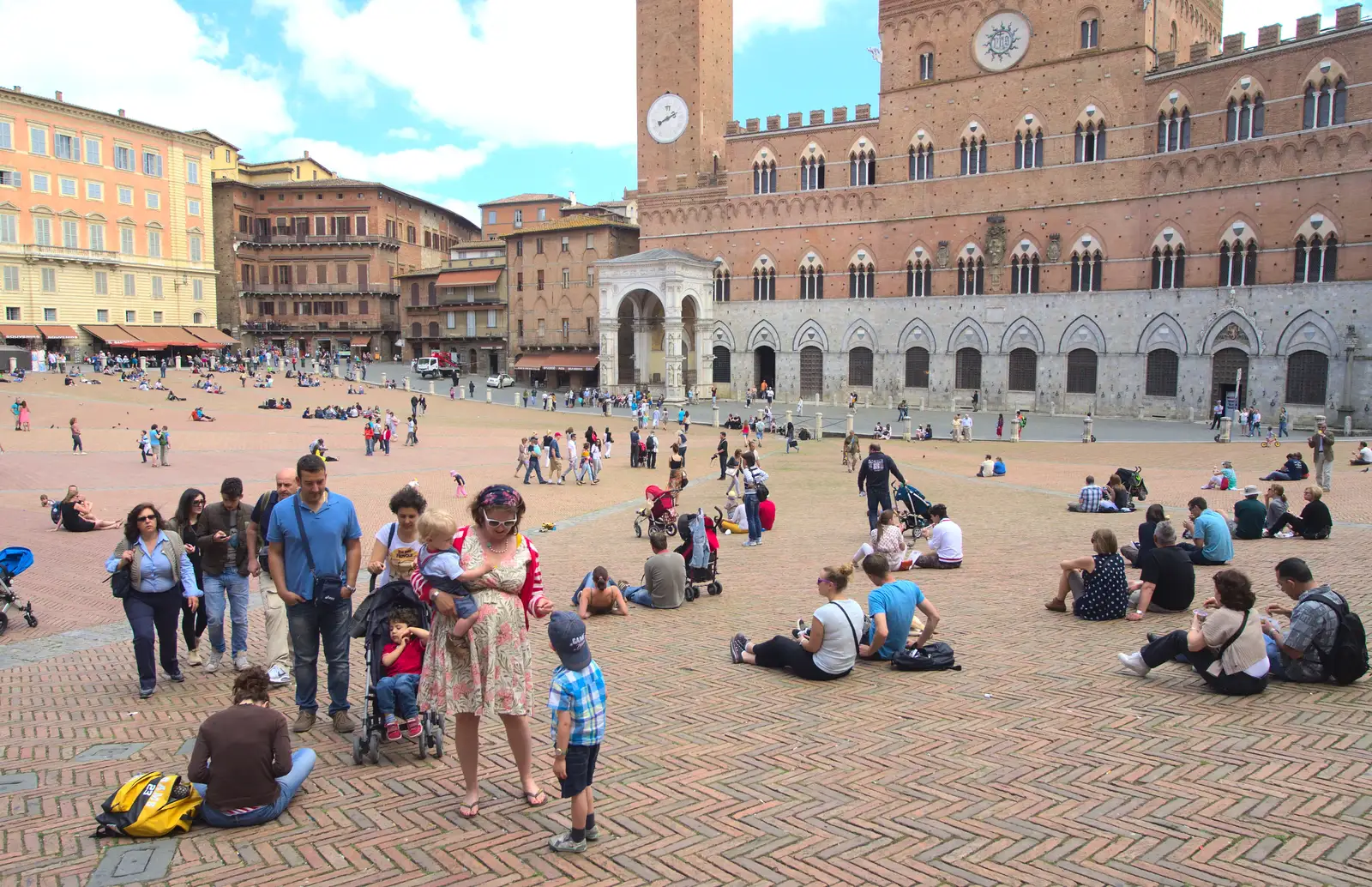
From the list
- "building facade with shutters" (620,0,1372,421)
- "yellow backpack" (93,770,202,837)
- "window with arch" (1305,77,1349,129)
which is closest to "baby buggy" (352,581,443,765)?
"yellow backpack" (93,770,202,837)

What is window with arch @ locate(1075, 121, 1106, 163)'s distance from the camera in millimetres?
43531

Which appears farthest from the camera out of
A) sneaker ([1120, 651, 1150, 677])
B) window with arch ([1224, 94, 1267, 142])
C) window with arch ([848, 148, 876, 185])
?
window with arch ([848, 148, 876, 185])

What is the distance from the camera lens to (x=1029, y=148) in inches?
1797

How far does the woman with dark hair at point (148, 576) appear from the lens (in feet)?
23.3

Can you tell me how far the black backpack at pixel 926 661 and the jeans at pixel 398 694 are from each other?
168 inches

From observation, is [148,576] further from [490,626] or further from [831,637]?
[831,637]

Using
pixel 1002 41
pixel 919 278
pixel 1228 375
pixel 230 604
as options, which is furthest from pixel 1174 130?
pixel 230 604

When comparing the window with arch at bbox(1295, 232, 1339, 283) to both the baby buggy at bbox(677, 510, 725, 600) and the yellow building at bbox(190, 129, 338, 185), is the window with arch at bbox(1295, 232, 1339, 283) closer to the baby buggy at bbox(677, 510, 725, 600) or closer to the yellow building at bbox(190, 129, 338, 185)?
the baby buggy at bbox(677, 510, 725, 600)

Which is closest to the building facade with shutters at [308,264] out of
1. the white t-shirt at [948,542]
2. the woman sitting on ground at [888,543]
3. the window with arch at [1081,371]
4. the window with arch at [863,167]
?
the window with arch at [863,167]

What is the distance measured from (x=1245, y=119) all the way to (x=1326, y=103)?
298 centimetres

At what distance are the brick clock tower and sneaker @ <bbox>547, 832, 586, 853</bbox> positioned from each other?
5416cm

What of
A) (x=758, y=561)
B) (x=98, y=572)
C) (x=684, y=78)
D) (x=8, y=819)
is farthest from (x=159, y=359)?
(x=8, y=819)

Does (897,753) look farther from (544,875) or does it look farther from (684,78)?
(684,78)

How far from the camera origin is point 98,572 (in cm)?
1333
